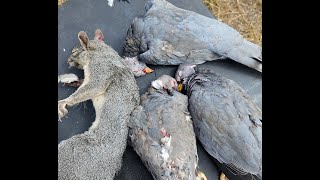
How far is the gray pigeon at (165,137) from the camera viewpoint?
2.88m

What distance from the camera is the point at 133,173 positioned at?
3135 millimetres

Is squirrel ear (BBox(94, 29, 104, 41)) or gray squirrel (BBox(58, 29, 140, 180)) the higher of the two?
squirrel ear (BBox(94, 29, 104, 41))

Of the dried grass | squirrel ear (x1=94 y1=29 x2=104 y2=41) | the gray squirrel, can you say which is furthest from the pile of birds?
the dried grass

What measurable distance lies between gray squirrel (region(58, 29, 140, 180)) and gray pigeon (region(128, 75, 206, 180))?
0.27ft

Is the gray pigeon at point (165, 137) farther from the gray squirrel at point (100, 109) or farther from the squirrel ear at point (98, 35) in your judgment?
the squirrel ear at point (98, 35)

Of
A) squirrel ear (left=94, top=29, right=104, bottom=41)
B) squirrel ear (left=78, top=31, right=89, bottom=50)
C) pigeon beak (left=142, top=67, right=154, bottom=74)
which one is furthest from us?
pigeon beak (left=142, top=67, right=154, bottom=74)

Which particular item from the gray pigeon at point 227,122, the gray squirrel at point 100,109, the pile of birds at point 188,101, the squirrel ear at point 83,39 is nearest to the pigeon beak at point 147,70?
the pile of birds at point 188,101

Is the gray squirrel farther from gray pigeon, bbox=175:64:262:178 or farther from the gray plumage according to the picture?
gray pigeon, bbox=175:64:262:178

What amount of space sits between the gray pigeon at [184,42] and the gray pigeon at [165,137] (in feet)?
1.11

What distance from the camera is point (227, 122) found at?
3.02 metres

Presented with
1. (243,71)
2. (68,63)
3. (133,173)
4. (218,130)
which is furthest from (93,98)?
(243,71)

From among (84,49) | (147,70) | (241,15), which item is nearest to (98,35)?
(84,49)

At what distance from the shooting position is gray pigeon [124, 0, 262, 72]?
3344 millimetres
